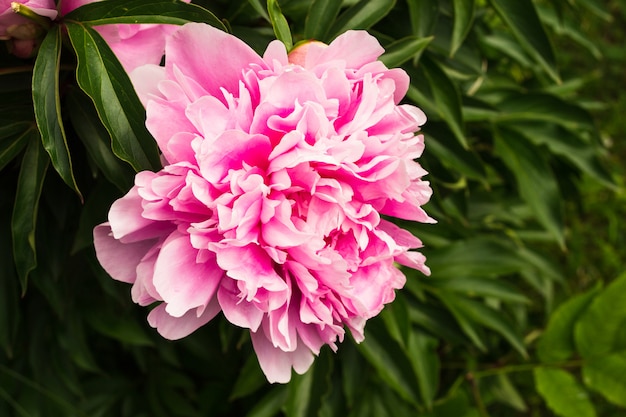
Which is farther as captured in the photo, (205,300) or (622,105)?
(622,105)

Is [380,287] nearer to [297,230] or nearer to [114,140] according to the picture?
[297,230]

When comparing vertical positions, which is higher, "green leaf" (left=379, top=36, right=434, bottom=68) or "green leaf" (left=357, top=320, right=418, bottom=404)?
"green leaf" (left=379, top=36, right=434, bottom=68)

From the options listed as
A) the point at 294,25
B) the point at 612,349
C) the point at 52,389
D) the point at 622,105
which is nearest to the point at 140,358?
the point at 52,389

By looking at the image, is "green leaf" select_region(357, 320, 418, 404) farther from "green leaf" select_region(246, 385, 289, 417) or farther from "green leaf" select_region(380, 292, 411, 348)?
"green leaf" select_region(246, 385, 289, 417)

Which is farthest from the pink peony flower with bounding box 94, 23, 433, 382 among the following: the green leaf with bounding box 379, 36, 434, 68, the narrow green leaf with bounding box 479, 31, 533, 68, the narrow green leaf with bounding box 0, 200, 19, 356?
the narrow green leaf with bounding box 479, 31, 533, 68

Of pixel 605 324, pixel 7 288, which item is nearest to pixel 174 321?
pixel 7 288

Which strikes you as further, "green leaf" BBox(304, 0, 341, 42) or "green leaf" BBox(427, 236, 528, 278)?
"green leaf" BBox(427, 236, 528, 278)

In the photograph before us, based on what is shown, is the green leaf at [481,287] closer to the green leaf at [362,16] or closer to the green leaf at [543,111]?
the green leaf at [543,111]

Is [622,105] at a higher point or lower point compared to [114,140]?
lower
